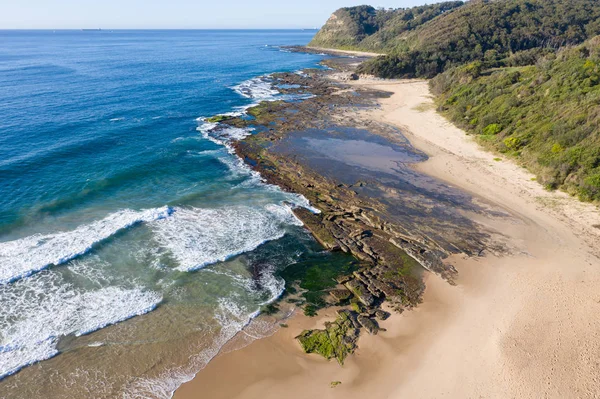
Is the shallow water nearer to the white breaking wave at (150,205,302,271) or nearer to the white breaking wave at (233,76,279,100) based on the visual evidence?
the white breaking wave at (150,205,302,271)

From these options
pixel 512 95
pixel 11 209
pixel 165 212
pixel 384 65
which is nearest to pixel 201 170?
pixel 165 212

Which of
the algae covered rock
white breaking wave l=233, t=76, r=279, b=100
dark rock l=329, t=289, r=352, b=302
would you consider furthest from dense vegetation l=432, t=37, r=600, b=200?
white breaking wave l=233, t=76, r=279, b=100

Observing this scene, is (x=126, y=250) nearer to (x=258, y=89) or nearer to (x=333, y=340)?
(x=333, y=340)

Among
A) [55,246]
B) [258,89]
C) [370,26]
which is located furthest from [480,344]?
[370,26]

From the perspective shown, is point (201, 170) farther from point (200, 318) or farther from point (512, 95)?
point (512, 95)

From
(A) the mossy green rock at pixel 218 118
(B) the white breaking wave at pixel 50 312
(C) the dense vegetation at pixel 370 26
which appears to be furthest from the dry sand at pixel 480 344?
(C) the dense vegetation at pixel 370 26

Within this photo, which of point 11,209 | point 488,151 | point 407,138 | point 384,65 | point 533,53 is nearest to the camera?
point 11,209
